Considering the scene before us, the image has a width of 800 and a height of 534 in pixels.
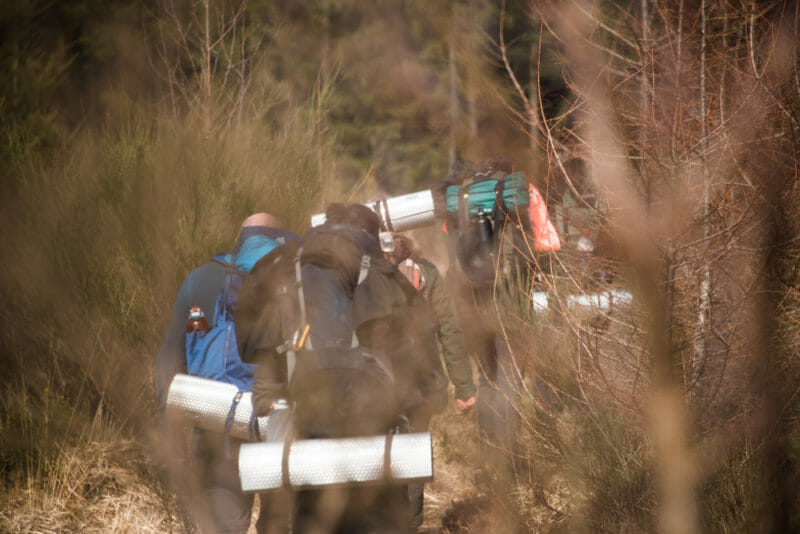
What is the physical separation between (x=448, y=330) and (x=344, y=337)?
1723mm

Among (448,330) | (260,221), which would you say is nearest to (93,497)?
(260,221)

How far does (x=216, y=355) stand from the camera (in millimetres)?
2875

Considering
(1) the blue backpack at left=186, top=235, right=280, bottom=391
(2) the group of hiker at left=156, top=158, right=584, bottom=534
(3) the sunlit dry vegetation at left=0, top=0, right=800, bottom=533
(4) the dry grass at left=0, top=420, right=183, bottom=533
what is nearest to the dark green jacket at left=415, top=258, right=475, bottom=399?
(2) the group of hiker at left=156, top=158, right=584, bottom=534

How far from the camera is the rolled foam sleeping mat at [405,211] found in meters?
3.96

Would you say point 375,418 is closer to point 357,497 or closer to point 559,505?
point 357,497

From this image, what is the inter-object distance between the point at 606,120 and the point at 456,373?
243cm

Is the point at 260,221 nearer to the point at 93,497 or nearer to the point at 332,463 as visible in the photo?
the point at 332,463

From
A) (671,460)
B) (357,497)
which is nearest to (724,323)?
(671,460)

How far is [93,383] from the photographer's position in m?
4.50

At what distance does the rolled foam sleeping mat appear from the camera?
13.0 ft

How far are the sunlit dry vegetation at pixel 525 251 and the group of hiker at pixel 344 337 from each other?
381 millimetres

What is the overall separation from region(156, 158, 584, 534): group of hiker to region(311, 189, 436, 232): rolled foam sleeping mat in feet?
0.20

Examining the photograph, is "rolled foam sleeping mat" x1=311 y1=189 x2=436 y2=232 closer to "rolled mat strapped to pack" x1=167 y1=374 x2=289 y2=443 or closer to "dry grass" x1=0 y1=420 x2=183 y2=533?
"rolled mat strapped to pack" x1=167 y1=374 x2=289 y2=443

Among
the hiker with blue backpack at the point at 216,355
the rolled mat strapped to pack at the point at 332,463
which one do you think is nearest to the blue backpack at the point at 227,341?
the hiker with blue backpack at the point at 216,355
